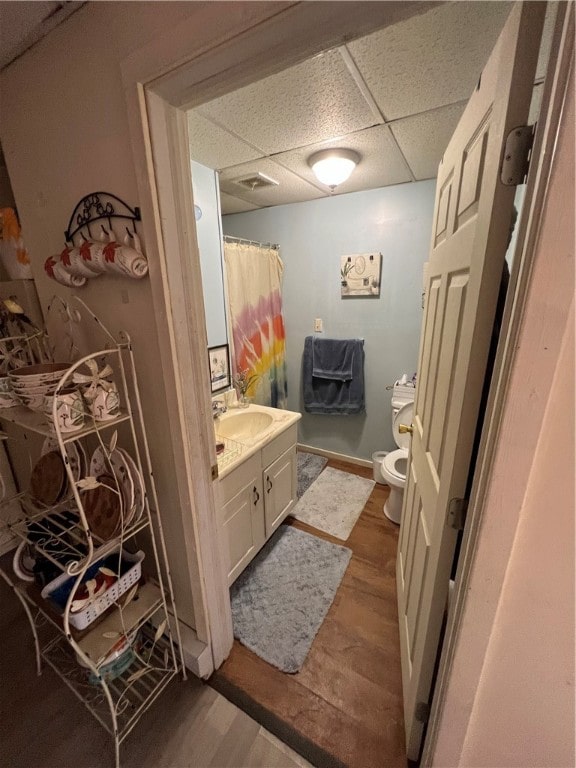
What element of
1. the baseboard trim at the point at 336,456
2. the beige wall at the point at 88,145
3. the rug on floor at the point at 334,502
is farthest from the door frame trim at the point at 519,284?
the baseboard trim at the point at 336,456

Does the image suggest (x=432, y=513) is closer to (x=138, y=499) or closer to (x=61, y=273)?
(x=138, y=499)

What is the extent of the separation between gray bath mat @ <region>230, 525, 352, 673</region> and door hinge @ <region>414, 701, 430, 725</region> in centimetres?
51

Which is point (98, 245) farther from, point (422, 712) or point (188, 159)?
point (422, 712)

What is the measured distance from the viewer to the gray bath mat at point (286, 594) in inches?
53.6

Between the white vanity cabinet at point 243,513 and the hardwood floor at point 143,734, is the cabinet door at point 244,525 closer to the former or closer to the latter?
the white vanity cabinet at point 243,513

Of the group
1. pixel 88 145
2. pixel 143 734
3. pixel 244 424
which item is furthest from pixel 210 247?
pixel 143 734

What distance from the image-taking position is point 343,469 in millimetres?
2717

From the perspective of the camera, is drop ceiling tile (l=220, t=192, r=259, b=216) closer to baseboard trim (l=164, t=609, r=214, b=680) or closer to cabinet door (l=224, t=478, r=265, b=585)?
cabinet door (l=224, t=478, r=265, b=585)

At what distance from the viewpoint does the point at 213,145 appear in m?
1.46

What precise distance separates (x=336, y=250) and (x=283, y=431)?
5.12 ft

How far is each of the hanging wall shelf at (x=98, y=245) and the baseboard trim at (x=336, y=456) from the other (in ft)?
7.08

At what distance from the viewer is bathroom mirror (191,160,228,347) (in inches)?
67.2

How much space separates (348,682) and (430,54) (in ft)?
7.48

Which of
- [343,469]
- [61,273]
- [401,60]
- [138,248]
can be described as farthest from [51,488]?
[343,469]
